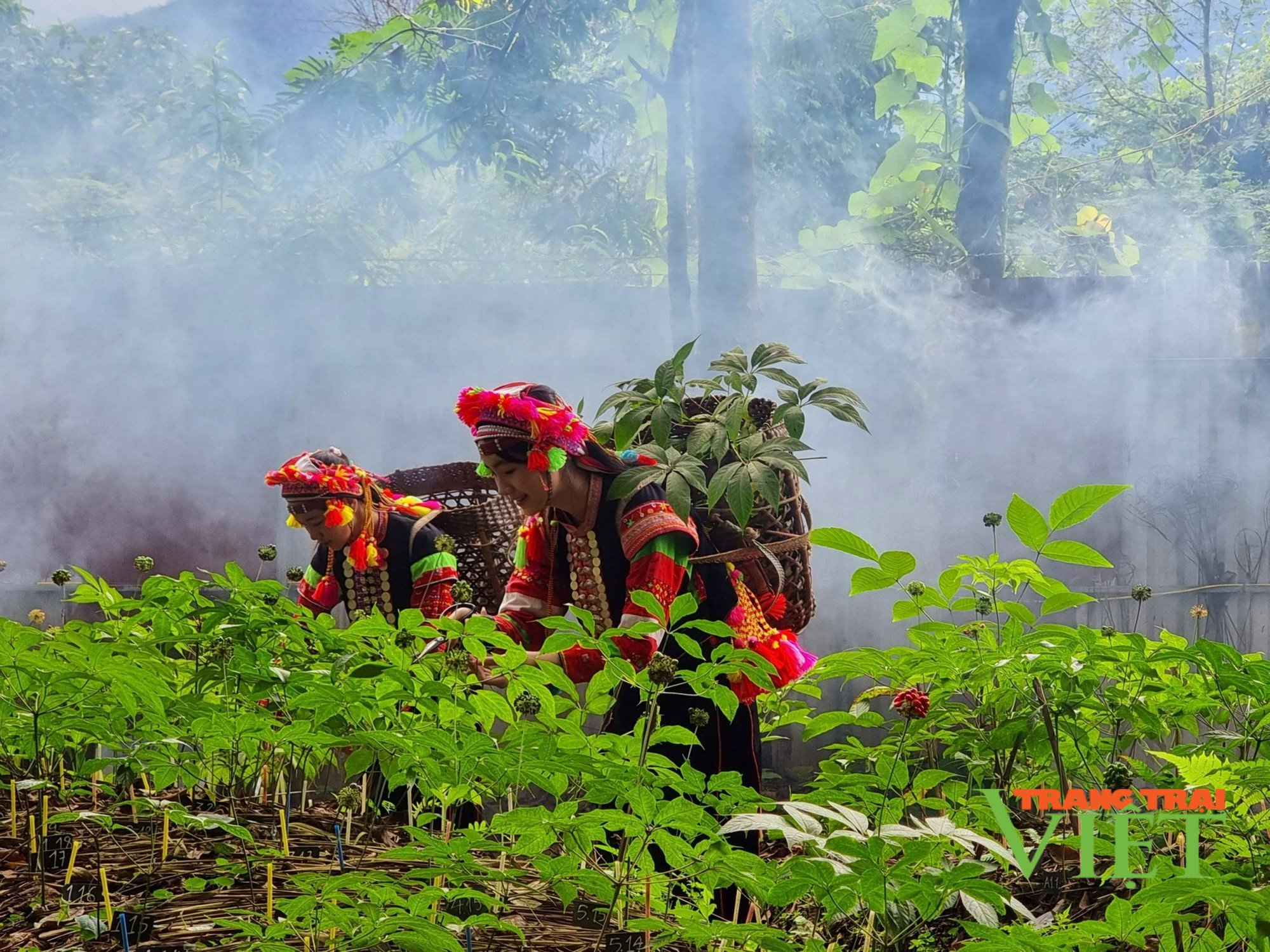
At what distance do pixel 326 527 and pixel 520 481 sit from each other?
834mm

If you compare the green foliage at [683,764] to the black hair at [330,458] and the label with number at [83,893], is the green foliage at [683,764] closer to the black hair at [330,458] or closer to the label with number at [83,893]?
the label with number at [83,893]

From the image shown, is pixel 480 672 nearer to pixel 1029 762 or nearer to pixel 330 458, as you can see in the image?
pixel 1029 762

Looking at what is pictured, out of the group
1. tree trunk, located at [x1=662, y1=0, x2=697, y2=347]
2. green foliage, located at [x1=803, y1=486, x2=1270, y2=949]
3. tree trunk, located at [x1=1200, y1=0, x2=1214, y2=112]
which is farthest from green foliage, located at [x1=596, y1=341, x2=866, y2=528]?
tree trunk, located at [x1=1200, y1=0, x2=1214, y2=112]

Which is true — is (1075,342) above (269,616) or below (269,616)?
above

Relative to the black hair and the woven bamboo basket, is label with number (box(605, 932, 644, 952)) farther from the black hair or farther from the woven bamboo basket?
the black hair

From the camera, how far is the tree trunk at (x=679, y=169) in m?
4.97

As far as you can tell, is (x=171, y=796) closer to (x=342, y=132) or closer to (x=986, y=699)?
(x=986, y=699)

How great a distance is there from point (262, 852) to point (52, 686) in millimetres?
265

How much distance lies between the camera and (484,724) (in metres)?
1.14

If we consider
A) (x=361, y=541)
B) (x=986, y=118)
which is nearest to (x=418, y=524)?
(x=361, y=541)

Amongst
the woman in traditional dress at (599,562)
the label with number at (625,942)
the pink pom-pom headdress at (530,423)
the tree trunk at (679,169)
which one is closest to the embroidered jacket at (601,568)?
the woman in traditional dress at (599,562)

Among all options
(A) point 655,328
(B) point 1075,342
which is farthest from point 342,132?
(B) point 1075,342

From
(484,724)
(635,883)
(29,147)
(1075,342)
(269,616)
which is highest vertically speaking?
(29,147)

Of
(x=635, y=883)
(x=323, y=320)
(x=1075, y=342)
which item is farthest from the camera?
(x=1075, y=342)
